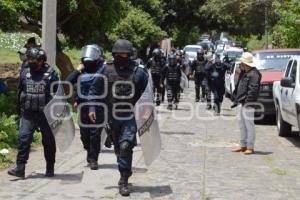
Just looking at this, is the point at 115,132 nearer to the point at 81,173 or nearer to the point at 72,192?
the point at 72,192

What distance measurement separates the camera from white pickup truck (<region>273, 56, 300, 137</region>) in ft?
37.9

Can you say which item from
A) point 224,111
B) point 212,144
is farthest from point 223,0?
point 212,144

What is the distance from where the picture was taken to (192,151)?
36.6 feet

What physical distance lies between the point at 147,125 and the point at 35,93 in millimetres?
1625

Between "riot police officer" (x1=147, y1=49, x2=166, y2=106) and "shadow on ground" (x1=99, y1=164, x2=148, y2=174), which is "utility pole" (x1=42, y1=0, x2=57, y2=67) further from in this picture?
"riot police officer" (x1=147, y1=49, x2=166, y2=106)

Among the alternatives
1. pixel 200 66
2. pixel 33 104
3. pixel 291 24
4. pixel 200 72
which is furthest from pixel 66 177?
pixel 291 24

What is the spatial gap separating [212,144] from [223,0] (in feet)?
111

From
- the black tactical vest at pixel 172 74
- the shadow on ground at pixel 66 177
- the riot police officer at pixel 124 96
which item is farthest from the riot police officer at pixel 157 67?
the riot police officer at pixel 124 96

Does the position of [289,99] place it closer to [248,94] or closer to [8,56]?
[248,94]

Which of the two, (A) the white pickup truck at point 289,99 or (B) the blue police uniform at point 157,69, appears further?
(B) the blue police uniform at point 157,69

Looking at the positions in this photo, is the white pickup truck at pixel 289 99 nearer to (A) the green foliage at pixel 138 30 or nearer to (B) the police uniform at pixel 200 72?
(B) the police uniform at pixel 200 72

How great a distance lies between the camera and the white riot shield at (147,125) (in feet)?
25.3

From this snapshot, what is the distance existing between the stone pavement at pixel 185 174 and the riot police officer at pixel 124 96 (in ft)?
1.45

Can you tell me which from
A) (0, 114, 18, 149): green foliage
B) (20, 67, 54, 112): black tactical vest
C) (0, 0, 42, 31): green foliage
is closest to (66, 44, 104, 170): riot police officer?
(20, 67, 54, 112): black tactical vest
